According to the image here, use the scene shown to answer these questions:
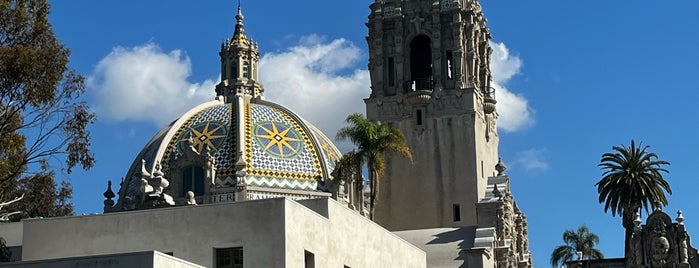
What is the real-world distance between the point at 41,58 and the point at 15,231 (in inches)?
240

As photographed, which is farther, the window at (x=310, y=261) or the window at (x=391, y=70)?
the window at (x=391, y=70)

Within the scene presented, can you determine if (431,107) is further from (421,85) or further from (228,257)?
(228,257)

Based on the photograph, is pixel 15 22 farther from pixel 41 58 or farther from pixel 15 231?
pixel 15 231

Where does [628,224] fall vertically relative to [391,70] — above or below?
below

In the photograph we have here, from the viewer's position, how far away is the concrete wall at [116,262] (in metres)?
33.2

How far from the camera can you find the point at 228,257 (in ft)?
131

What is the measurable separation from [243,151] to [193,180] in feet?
9.85

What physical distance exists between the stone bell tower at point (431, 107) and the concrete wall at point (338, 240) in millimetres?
18287

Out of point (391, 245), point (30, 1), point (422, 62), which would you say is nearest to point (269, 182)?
point (422, 62)

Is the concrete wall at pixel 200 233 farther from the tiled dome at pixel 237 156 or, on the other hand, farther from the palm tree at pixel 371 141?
the tiled dome at pixel 237 156

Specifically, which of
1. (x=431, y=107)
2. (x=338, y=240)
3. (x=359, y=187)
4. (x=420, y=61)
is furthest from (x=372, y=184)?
(x=338, y=240)

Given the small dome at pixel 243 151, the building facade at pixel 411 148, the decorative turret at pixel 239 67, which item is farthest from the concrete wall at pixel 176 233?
the decorative turret at pixel 239 67

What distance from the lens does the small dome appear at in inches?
2808

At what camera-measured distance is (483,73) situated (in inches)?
2867
